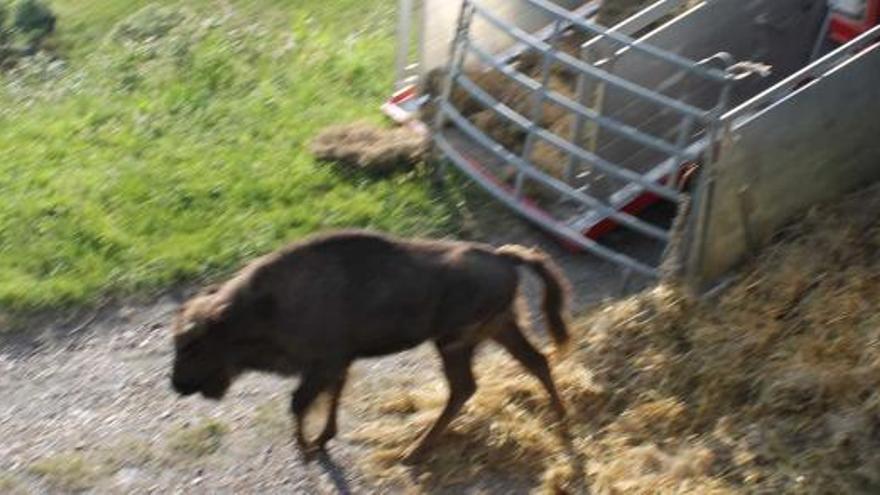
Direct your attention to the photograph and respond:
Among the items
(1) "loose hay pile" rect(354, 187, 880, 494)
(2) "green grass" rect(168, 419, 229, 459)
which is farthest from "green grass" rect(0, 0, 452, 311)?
(1) "loose hay pile" rect(354, 187, 880, 494)

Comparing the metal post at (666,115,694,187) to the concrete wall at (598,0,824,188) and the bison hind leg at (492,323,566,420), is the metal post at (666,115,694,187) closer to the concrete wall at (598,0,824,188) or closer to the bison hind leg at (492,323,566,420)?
the concrete wall at (598,0,824,188)

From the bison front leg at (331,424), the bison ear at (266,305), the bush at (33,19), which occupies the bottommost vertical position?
the bush at (33,19)

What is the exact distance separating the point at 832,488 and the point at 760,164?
191cm

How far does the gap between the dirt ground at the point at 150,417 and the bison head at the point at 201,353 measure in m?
0.40

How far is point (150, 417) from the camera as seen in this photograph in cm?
827

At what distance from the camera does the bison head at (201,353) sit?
24.6ft

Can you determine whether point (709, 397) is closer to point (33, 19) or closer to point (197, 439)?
point (197, 439)

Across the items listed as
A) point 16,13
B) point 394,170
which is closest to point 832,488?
point 394,170

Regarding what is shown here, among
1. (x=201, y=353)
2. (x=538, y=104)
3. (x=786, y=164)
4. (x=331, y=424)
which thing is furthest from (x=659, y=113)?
(x=201, y=353)

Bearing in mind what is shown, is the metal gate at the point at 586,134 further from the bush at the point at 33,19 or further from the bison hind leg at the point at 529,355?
the bush at the point at 33,19

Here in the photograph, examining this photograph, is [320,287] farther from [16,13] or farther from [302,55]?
[16,13]

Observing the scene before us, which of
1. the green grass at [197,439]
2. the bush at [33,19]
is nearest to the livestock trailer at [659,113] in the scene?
the green grass at [197,439]

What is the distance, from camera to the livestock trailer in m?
8.35

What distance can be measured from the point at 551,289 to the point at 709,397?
0.88 meters
